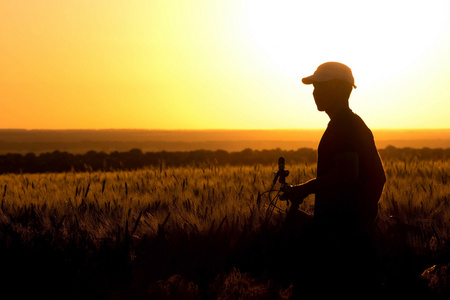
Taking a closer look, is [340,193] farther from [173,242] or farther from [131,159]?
[131,159]

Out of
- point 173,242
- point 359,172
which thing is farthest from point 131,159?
point 359,172

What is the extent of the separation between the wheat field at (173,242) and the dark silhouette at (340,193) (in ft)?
1.14

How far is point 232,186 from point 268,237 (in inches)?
97.6

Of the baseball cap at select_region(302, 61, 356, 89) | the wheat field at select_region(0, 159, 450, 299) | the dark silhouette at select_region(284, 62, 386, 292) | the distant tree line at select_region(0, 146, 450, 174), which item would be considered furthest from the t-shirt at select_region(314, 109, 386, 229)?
the distant tree line at select_region(0, 146, 450, 174)

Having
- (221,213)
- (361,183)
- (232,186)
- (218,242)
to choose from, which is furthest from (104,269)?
(232,186)

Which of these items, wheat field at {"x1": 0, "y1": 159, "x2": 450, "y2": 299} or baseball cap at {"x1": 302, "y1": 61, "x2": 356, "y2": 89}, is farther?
baseball cap at {"x1": 302, "y1": 61, "x2": 356, "y2": 89}

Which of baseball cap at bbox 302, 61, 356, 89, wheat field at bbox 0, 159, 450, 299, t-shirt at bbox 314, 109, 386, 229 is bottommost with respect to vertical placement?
wheat field at bbox 0, 159, 450, 299

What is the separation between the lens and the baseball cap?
195 inches

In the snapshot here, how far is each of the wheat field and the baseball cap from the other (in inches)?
54.2

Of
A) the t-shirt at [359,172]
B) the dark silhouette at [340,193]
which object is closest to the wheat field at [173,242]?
the dark silhouette at [340,193]

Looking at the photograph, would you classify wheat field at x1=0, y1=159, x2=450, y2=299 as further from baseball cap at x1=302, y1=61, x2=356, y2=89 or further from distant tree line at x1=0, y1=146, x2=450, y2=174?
distant tree line at x1=0, y1=146, x2=450, y2=174

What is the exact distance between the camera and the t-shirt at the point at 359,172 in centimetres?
488

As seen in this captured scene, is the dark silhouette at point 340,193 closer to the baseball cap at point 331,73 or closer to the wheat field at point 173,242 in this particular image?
the baseball cap at point 331,73

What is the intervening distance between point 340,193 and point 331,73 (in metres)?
0.91
